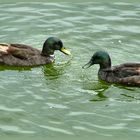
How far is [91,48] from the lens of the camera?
18141 millimetres

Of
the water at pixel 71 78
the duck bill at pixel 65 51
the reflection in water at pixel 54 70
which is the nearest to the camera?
the water at pixel 71 78

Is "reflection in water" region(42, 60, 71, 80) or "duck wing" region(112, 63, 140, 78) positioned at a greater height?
"duck wing" region(112, 63, 140, 78)

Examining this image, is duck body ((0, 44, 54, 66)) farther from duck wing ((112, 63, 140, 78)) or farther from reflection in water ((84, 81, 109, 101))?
duck wing ((112, 63, 140, 78))

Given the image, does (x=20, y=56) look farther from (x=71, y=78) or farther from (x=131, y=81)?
(x=131, y=81)

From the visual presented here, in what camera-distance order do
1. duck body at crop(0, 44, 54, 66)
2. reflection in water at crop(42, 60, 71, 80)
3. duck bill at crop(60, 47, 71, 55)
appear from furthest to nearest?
duck bill at crop(60, 47, 71, 55) → duck body at crop(0, 44, 54, 66) → reflection in water at crop(42, 60, 71, 80)

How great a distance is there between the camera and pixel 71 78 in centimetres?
1623

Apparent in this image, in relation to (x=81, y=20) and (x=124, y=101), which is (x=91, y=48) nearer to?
(x=81, y=20)

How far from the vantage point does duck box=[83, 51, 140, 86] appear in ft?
53.1

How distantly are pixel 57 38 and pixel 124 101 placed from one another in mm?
3883

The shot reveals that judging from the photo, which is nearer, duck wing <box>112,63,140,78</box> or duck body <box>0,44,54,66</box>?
duck wing <box>112,63,140,78</box>

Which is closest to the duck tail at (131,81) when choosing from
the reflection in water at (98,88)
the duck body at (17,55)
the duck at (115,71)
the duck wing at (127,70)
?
the duck at (115,71)

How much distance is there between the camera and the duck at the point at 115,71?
16172 millimetres

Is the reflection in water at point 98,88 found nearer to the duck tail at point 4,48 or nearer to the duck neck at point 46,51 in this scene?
the duck neck at point 46,51

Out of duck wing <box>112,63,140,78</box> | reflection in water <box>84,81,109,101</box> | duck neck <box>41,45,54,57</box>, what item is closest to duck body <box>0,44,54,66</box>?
duck neck <box>41,45,54,57</box>
